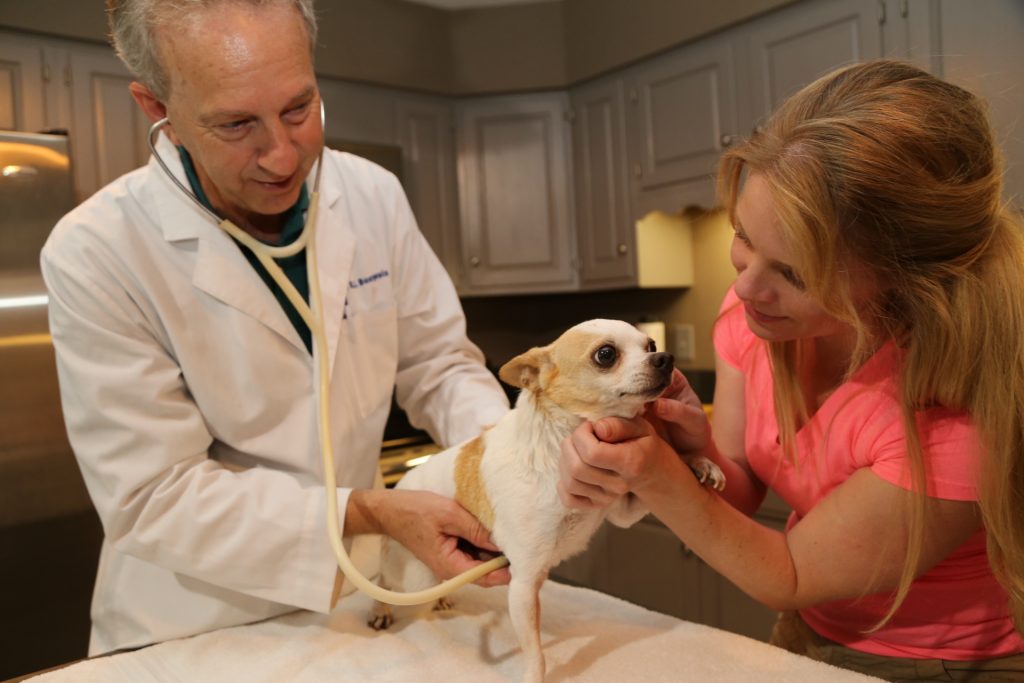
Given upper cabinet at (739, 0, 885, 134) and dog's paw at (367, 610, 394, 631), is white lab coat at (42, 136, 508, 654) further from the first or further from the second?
upper cabinet at (739, 0, 885, 134)

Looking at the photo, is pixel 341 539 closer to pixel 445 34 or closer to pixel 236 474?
pixel 236 474

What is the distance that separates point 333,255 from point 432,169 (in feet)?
7.12

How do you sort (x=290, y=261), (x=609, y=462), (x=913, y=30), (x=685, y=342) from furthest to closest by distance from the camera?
(x=685, y=342) < (x=913, y=30) < (x=290, y=261) < (x=609, y=462)

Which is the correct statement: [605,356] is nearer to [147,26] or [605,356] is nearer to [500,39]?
[147,26]

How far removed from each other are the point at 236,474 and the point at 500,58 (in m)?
2.67

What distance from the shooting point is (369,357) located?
1253mm

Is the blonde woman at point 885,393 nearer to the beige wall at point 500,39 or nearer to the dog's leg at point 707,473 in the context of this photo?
the dog's leg at point 707,473

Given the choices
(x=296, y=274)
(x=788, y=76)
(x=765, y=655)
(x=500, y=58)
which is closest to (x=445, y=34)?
(x=500, y=58)

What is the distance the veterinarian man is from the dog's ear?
0.61 ft

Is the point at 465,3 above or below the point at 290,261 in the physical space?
above

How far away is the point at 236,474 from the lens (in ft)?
3.42

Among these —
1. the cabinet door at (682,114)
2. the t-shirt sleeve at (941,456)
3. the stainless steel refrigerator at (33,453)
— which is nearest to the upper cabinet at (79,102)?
the stainless steel refrigerator at (33,453)

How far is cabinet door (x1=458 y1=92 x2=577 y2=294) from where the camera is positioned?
11.0 feet

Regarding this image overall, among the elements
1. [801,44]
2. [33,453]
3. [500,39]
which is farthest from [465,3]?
[33,453]
